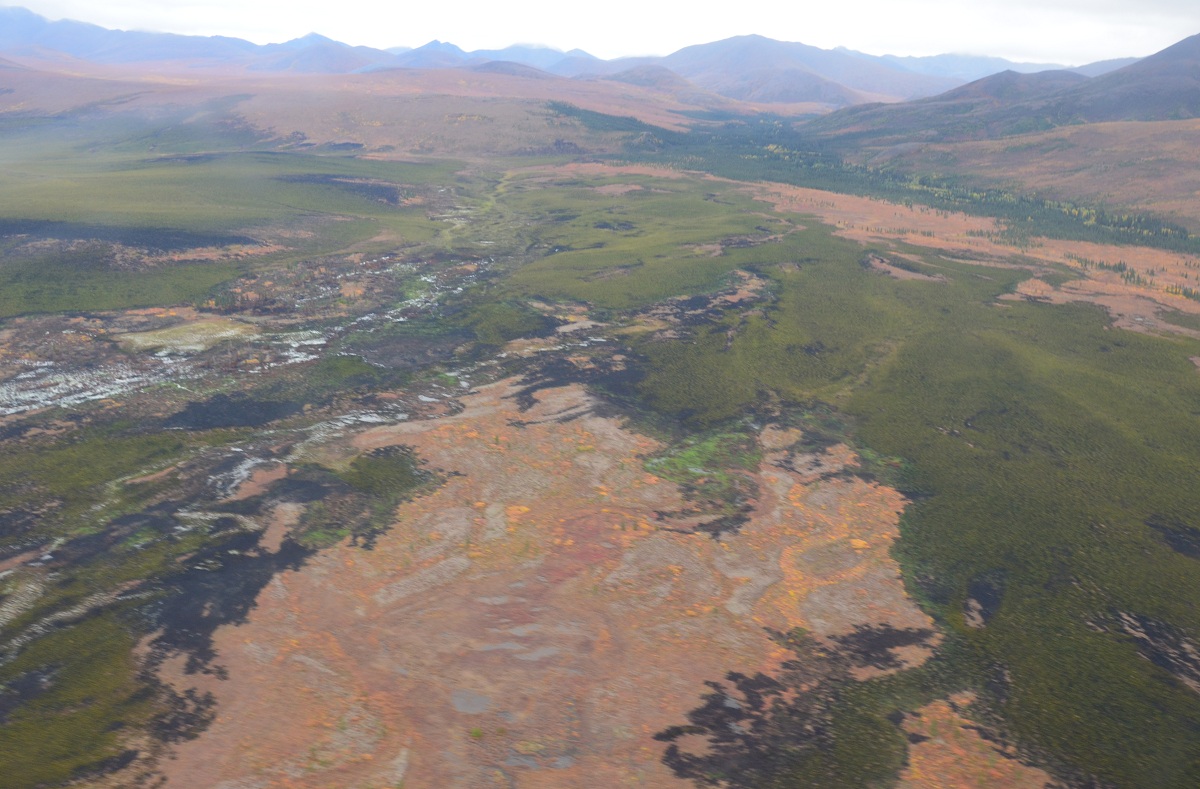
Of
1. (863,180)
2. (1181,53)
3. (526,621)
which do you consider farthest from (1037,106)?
(526,621)

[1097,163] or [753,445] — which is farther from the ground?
[1097,163]

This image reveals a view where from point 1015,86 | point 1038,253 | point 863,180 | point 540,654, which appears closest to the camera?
point 540,654

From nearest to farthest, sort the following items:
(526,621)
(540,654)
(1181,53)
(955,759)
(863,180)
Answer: (955,759) < (540,654) < (526,621) < (863,180) < (1181,53)

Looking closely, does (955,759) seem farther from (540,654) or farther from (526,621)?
(526,621)

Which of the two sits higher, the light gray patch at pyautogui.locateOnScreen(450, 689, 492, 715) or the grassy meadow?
the grassy meadow

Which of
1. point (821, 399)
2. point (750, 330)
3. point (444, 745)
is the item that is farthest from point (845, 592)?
→ point (750, 330)

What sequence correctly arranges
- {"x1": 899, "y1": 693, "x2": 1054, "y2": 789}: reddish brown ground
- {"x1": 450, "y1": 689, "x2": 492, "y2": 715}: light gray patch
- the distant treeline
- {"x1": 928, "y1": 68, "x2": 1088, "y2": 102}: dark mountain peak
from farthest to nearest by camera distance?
{"x1": 928, "y1": 68, "x2": 1088, "y2": 102}: dark mountain peak, the distant treeline, {"x1": 450, "y1": 689, "x2": 492, "y2": 715}: light gray patch, {"x1": 899, "y1": 693, "x2": 1054, "y2": 789}: reddish brown ground

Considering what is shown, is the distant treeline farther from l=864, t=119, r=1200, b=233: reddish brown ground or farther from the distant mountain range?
the distant mountain range

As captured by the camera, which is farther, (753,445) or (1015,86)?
(1015,86)

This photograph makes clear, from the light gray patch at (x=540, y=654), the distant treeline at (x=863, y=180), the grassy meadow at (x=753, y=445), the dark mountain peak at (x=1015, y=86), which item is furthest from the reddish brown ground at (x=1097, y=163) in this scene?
the light gray patch at (x=540, y=654)

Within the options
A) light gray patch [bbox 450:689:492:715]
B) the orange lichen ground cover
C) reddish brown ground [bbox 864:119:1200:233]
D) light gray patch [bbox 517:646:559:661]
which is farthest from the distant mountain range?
light gray patch [bbox 450:689:492:715]
